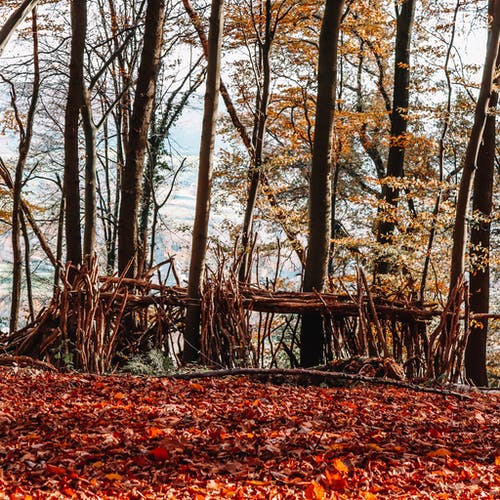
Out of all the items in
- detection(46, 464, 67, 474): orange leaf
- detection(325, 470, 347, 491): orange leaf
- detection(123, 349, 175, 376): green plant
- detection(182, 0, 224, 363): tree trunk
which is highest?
detection(182, 0, 224, 363): tree trunk

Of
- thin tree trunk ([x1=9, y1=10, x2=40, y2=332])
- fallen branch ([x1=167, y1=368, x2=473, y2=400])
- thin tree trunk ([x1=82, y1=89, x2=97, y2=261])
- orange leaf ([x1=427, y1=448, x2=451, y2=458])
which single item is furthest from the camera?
thin tree trunk ([x1=9, y1=10, x2=40, y2=332])

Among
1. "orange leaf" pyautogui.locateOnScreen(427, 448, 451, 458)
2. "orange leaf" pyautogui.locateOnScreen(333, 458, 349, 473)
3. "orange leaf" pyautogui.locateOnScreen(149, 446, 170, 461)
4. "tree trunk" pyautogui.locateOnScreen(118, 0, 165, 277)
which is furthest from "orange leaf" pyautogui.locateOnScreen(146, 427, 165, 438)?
"tree trunk" pyautogui.locateOnScreen(118, 0, 165, 277)

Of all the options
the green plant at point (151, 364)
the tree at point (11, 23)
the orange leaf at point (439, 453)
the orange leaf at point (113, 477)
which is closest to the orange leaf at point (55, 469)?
the orange leaf at point (113, 477)

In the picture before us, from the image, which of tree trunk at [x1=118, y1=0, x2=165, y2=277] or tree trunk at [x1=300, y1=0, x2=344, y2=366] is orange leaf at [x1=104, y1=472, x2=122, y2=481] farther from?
tree trunk at [x1=118, y1=0, x2=165, y2=277]

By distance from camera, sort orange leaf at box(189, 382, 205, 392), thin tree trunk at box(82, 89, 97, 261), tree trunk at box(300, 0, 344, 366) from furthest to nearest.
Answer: thin tree trunk at box(82, 89, 97, 261) < tree trunk at box(300, 0, 344, 366) < orange leaf at box(189, 382, 205, 392)

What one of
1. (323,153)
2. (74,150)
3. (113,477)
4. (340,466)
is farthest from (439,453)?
(74,150)

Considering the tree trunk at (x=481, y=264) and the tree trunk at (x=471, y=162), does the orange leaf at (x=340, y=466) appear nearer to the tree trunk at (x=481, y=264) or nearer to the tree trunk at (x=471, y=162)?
the tree trunk at (x=471, y=162)

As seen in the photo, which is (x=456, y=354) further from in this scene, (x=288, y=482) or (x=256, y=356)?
(x=288, y=482)

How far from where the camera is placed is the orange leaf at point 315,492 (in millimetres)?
2419

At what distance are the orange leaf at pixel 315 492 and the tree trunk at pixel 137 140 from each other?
4866mm

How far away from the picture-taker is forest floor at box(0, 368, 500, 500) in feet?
8.18

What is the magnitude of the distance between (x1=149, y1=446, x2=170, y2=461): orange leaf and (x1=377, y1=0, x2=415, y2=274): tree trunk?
25.3 ft

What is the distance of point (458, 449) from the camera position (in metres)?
3.18

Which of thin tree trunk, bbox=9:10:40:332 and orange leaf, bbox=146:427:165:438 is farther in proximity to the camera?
thin tree trunk, bbox=9:10:40:332
